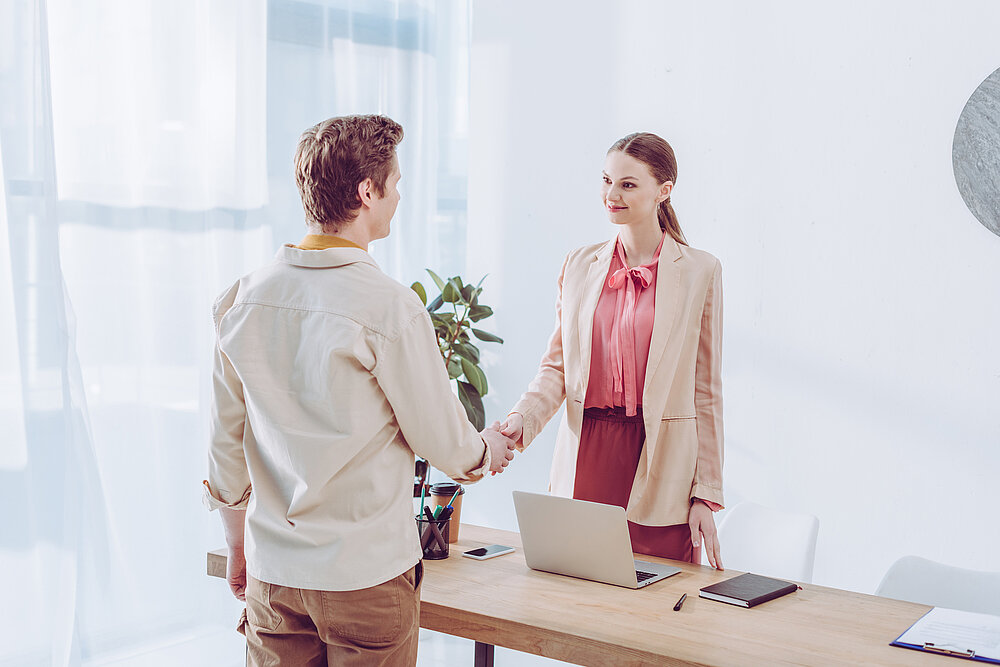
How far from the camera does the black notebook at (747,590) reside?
1728 mm

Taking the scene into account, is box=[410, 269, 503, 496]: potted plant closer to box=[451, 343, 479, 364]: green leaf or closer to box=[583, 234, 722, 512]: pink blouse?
box=[451, 343, 479, 364]: green leaf

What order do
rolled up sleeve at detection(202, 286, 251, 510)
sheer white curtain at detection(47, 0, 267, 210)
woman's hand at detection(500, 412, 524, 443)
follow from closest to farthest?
rolled up sleeve at detection(202, 286, 251, 510), woman's hand at detection(500, 412, 524, 443), sheer white curtain at detection(47, 0, 267, 210)

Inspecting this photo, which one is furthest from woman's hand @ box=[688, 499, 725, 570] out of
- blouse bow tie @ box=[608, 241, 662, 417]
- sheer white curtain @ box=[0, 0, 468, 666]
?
sheer white curtain @ box=[0, 0, 468, 666]

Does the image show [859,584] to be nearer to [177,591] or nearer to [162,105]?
[177,591]

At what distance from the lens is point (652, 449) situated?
2141 millimetres

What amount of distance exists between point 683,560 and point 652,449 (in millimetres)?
286

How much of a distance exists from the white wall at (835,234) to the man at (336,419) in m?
1.91

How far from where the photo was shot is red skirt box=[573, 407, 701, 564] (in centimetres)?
220

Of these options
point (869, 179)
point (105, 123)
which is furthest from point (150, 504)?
point (869, 179)

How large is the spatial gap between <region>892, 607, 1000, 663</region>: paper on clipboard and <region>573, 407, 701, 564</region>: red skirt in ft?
1.96

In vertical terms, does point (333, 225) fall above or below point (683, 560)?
above

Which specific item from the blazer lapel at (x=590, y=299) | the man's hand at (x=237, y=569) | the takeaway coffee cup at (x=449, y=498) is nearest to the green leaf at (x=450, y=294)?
the blazer lapel at (x=590, y=299)

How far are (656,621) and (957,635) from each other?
51 centimetres

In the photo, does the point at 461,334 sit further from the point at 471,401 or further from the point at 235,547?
the point at 235,547
